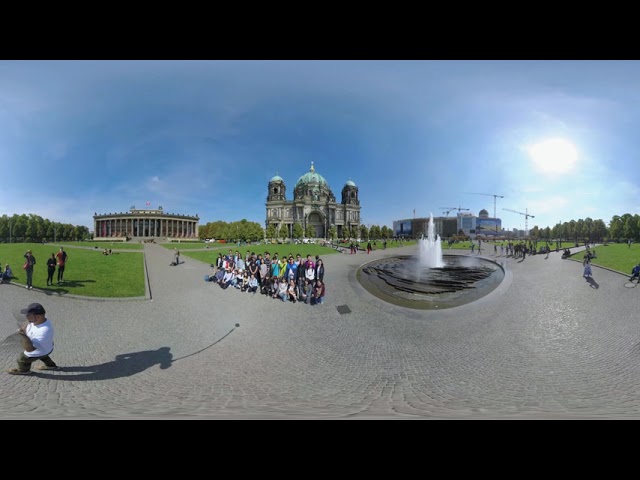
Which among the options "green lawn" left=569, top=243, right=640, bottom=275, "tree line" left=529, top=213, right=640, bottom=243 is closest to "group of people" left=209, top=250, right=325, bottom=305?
"tree line" left=529, top=213, right=640, bottom=243

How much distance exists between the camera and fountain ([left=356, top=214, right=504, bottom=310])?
11.3 ft

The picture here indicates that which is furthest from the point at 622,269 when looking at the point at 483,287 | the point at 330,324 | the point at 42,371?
the point at 42,371

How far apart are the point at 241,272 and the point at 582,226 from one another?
199 inches

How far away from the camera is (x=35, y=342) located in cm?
246

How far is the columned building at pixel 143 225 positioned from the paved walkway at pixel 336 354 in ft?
1.75

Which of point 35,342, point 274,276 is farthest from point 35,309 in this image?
point 274,276

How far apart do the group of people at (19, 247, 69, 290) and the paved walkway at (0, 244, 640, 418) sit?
0.10m

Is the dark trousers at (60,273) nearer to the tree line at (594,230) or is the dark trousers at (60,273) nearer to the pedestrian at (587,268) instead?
the tree line at (594,230)

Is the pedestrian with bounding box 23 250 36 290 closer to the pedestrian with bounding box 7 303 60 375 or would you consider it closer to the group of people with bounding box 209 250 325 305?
the pedestrian with bounding box 7 303 60 375

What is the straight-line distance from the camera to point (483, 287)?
11.3 feet

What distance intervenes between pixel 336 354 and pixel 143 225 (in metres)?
3.11

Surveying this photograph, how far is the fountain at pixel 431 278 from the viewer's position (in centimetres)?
344

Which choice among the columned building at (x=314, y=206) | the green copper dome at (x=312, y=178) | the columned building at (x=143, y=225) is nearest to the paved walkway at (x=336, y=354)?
the columned building at (x=143, y=225)
